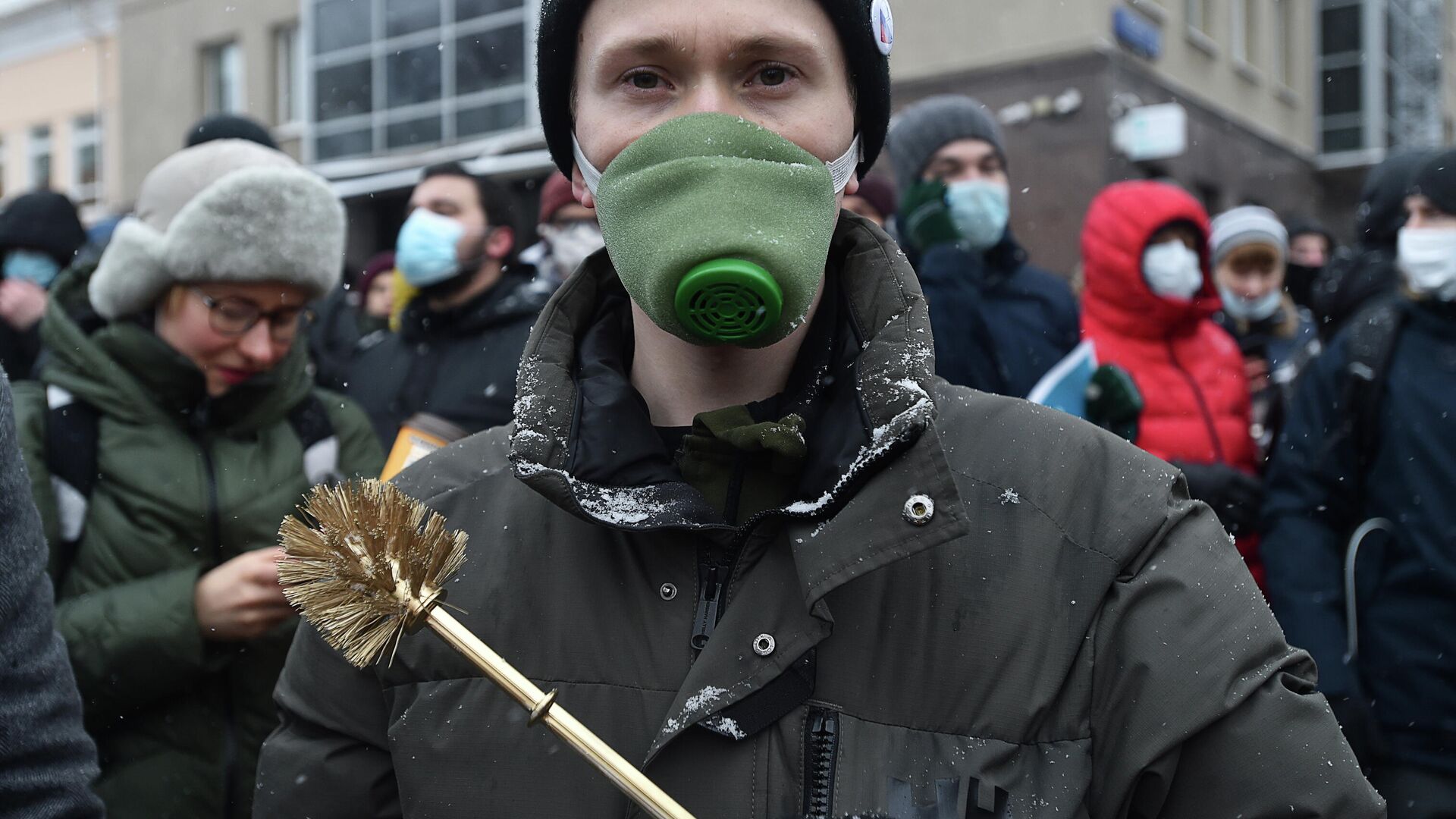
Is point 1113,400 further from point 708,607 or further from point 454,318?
point 708,607

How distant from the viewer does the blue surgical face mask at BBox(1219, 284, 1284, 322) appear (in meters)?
6.38

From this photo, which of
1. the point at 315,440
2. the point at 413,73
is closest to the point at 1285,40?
the point at 413,73

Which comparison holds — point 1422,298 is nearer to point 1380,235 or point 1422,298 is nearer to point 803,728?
point 1380,235

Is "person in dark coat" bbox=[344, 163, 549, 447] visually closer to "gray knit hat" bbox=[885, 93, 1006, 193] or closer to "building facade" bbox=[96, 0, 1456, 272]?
"gray knit hat" bbox=[885, 93, 1006, 193]

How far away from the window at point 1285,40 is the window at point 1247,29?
139cm

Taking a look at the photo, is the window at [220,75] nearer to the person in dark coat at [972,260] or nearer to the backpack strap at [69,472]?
the person in dark coat at [972,260]

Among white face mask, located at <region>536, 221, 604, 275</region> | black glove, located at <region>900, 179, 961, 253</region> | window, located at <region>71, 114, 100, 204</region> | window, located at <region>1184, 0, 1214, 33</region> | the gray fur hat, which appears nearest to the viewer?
the gray fur hat

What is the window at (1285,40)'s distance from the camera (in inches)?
894

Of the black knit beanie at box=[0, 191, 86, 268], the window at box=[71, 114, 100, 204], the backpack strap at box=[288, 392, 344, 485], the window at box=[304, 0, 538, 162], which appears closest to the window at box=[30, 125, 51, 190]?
the window at box=[71, 114, 100, 204]

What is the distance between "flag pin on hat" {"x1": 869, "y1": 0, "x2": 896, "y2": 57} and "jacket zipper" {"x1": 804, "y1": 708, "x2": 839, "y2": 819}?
101 centimetres

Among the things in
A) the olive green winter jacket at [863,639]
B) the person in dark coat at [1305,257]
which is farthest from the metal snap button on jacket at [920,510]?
the person in dark coat at [1305,257]

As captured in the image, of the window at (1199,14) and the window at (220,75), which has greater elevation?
the window at (220,75)

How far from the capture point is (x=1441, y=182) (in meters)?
3.90

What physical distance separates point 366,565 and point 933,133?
349 centimetres
